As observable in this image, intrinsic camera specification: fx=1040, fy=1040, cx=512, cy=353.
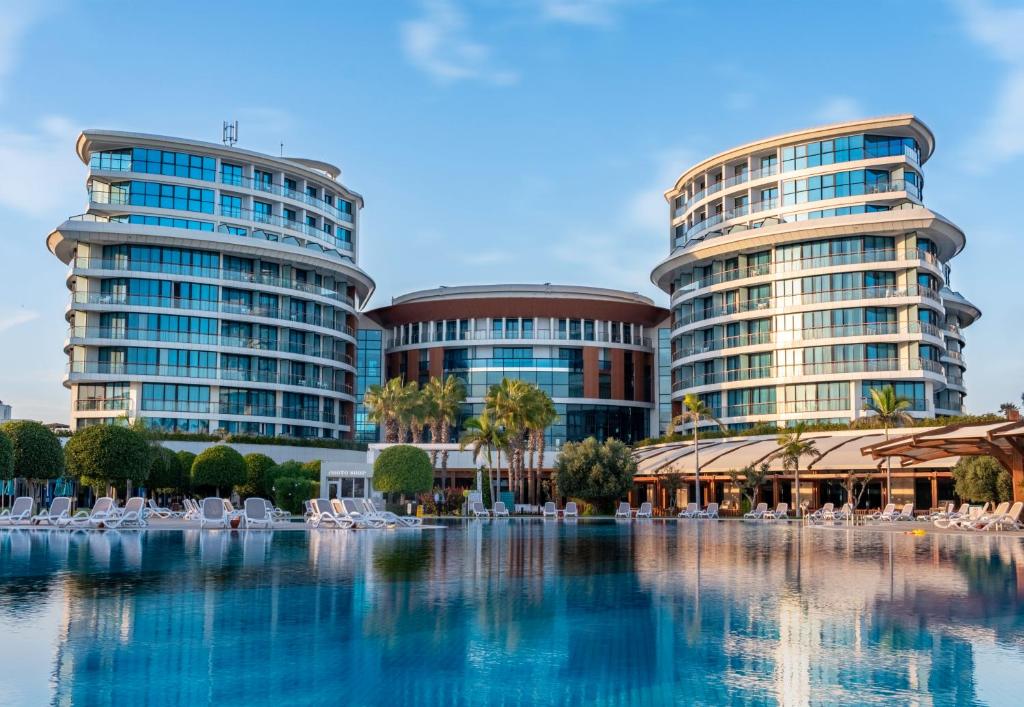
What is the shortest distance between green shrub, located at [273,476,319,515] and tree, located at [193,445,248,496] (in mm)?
3448

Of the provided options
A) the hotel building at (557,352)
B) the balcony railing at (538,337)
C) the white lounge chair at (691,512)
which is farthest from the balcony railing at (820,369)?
the white lounge chair at (691,512)

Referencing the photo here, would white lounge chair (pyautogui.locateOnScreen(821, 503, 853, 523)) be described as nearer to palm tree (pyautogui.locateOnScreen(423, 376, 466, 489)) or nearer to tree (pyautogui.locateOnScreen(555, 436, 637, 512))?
tree (pyautogui.locateOnScreen(555, 436, 637, 512))

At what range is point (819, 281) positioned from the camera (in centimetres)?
6794

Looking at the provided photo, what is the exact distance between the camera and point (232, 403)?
2874 inches

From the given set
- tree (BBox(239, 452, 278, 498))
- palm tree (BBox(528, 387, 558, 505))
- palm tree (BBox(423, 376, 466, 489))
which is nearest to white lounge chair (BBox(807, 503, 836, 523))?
palm tree (BBox(528, 387, 558, 505))

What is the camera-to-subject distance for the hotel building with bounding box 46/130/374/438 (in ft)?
232

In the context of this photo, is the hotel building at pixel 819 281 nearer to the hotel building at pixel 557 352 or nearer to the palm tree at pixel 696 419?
the palm tree at pixel 696 419

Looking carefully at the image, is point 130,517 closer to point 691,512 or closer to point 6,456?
point 6,456

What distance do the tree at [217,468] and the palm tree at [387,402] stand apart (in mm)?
19533

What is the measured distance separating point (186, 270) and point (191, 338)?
16.0 ft

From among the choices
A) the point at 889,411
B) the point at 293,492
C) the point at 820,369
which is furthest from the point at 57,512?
the point at 820,369

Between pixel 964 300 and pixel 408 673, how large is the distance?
82.7 metres

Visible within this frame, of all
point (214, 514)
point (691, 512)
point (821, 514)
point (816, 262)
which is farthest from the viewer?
point (816, 262)

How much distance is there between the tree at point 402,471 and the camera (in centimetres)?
5053
